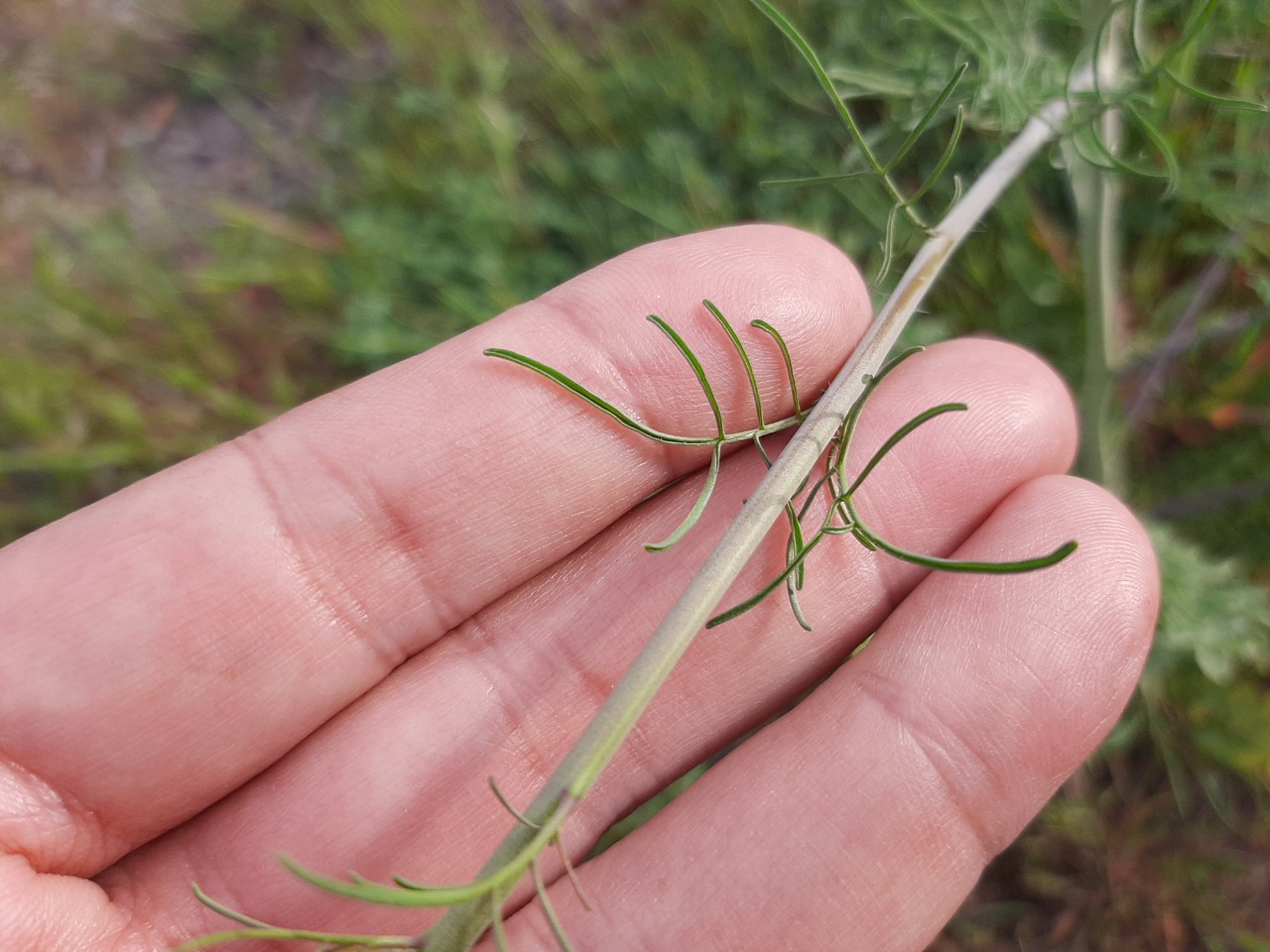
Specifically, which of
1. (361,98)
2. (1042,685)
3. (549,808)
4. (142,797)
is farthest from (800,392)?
(361,98)

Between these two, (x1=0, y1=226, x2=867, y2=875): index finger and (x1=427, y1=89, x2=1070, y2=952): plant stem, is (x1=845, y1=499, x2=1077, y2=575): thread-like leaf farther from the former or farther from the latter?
(x1=0, y1=226, x2=867, y2=875): index finger

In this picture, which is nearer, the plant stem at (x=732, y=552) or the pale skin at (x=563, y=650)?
the plant stem at (x=732, y=552)

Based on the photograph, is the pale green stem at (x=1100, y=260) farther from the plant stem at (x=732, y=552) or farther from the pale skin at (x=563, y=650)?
the pale skin at (x=563, y=650)

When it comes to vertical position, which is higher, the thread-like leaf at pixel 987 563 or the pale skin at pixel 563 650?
the thread-like leaf at pixel 987 563

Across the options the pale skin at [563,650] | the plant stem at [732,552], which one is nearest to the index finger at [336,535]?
the pale skin at [563,650]

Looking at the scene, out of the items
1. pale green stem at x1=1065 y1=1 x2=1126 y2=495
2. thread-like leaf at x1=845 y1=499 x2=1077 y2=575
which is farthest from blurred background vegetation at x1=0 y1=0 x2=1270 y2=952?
thread-like leaf at x1=845 y1=499 x2=1077 y2=575

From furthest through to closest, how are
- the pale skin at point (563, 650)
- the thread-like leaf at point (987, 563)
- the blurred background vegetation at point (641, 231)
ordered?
1. the blurred background vegetation at point (641, 231)
2. the pale skin at point (563, 650)
3. the thread-like leaf at point (987, 563)

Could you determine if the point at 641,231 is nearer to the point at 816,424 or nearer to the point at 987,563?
the point at 816,424

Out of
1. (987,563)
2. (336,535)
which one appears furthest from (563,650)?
(987,563)
